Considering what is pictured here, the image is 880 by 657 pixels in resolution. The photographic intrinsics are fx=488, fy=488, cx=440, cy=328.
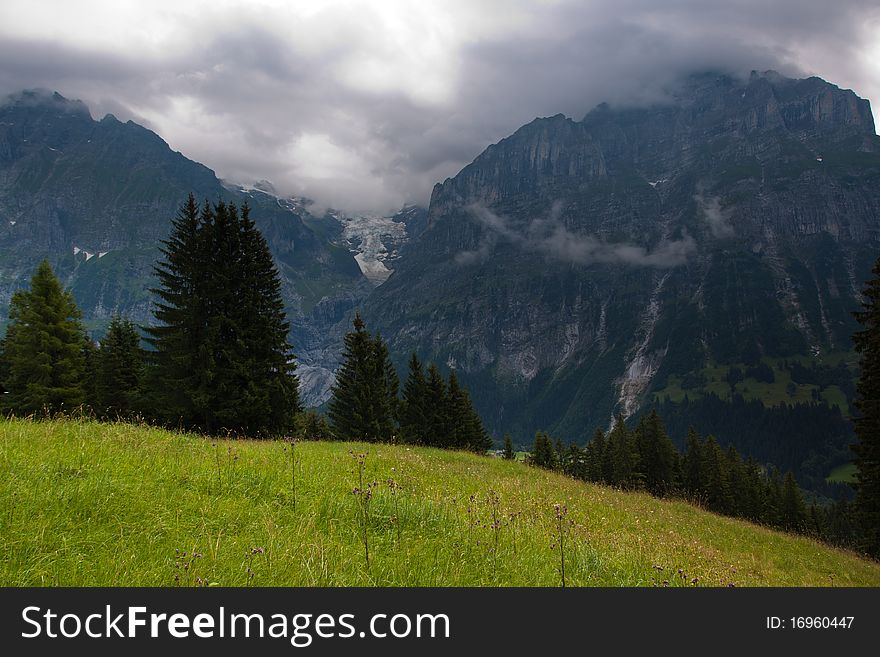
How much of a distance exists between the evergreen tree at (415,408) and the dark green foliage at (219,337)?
24.1m

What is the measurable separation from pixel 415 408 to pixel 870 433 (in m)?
39.8

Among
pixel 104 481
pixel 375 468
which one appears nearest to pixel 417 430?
pixel 375 468

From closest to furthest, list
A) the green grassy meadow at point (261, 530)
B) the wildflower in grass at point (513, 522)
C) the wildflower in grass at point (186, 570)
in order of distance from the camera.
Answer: the wildflower in grass at point (186, 570), the green grassy meadow at point (261, 530), the wildflower in grass at point (513, 522)

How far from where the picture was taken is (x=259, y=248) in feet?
102

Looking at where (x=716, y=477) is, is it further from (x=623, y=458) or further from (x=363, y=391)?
(x=363, y=391)

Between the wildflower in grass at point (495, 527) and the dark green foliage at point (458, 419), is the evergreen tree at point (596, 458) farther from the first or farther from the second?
the wildflower in grass at point (495, 527)

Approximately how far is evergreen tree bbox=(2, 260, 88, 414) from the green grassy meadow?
29.8m

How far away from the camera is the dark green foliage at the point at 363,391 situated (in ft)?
152

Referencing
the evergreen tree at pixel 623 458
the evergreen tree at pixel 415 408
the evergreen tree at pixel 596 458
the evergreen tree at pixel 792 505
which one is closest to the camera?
the evergreen tree at pixel 415 408

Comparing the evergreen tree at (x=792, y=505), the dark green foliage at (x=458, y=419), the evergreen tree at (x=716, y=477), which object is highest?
the dark green foliage at (x=458, y=419)

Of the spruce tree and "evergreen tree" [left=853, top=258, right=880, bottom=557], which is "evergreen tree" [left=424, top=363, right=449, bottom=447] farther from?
"evergreen tree" [left=853, top=258, right=880, bottom=557]

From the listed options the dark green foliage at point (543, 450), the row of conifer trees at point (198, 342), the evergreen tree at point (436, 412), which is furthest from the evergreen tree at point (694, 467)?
the row of conifer trees at point (198, 342)
